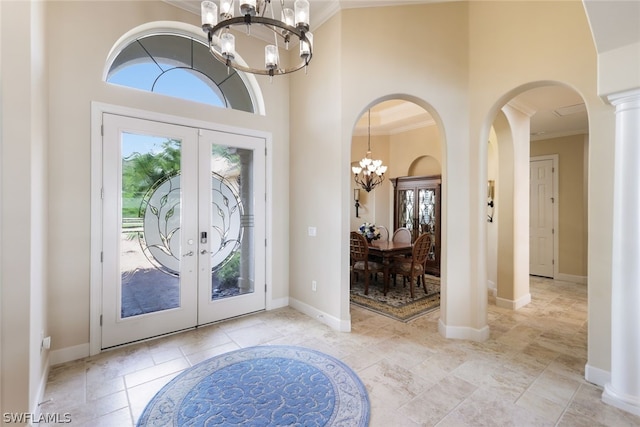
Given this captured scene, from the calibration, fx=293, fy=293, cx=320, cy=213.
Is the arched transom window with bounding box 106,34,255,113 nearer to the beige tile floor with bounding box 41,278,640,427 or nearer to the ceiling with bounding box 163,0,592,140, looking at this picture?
the ceiling with bounding box 163,0,592,140

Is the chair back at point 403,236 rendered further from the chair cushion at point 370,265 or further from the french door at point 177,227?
the french door at point 177,227

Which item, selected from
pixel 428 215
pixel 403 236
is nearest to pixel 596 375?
pixel 403 236

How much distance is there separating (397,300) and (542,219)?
4224 millimetres

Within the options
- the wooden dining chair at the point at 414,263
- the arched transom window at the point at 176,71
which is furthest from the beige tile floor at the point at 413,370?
the arched transom window at the point at 176,71

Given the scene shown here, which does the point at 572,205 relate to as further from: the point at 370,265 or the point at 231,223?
the point at 231,223

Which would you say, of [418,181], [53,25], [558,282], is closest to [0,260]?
[53,25]

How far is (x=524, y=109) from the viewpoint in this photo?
4.33 meters

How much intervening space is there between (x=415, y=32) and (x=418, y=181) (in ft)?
11.9

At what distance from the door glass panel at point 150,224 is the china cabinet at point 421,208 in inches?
192

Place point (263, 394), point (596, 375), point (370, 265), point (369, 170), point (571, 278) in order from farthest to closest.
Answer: point (369, 170) < point (571, 278) < point (370, 265) < point (596, 375) < point (263, 394)

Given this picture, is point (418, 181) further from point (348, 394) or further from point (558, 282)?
point (348, 394)

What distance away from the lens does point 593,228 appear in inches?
96.7

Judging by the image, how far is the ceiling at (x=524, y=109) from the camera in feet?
10.8

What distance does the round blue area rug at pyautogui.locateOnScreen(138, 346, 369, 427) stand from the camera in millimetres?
1993
